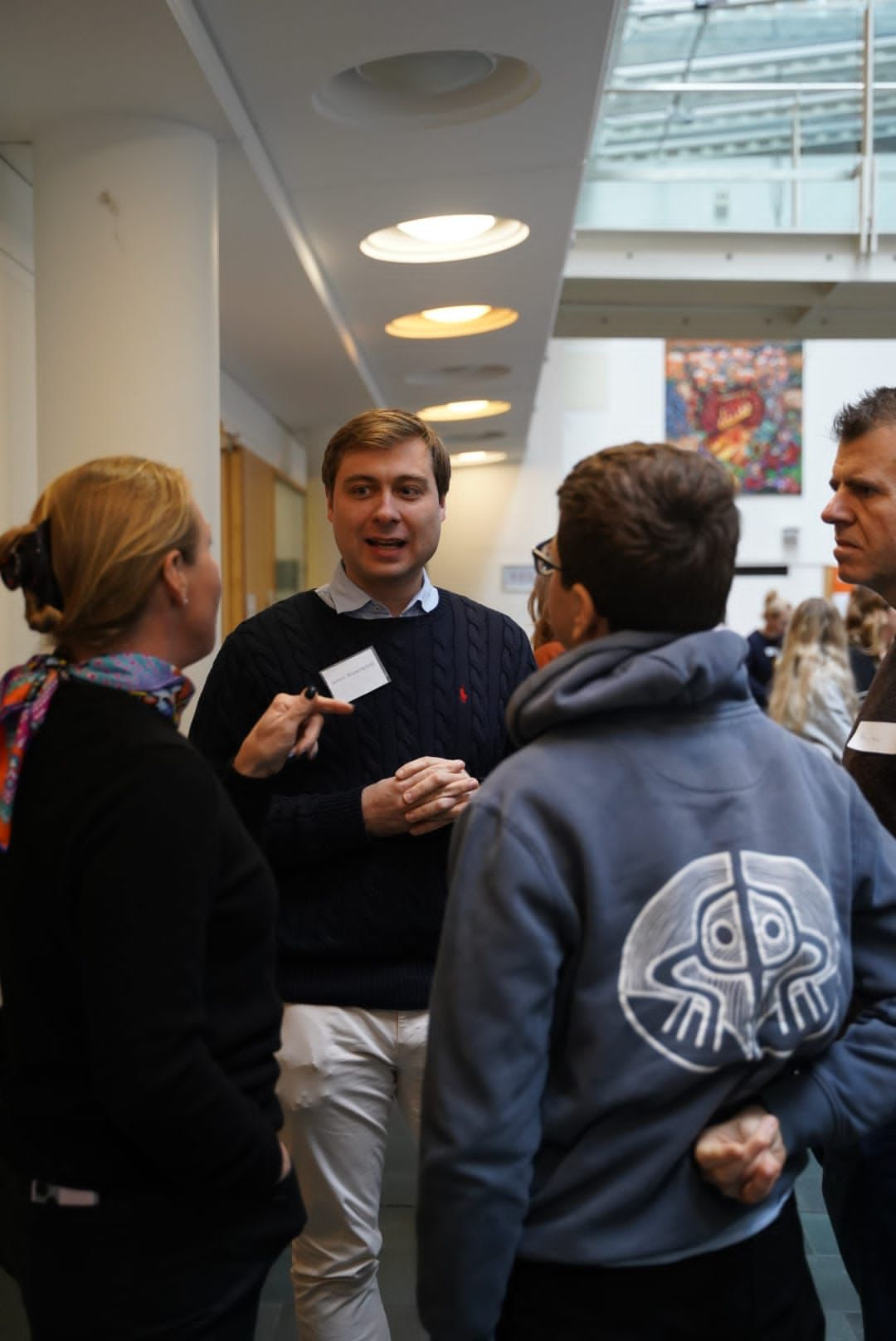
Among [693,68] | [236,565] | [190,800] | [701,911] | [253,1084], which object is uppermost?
[693,68]

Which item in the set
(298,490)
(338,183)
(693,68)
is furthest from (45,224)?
(298,490)

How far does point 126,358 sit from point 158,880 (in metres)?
2.80

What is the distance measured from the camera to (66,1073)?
1376 mm

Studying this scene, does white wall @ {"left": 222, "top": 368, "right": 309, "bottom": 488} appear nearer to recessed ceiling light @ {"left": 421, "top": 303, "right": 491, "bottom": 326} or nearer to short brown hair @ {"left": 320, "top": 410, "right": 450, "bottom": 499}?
recessed ceiling light @ {"left": 421, "top": 303, "right": 491, "bottom": 326}

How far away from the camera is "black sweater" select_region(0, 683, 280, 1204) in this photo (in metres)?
1.29

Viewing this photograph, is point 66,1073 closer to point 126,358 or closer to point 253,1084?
point 253,1084

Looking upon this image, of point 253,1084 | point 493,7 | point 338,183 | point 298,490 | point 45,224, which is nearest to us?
point 253,1084

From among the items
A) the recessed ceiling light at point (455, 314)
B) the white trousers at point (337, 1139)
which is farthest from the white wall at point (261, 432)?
the white trousers at point (337, 1139)

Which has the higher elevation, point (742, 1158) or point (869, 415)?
point (869, 415)

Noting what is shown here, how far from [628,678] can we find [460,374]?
8.26 m

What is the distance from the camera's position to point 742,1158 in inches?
52.0

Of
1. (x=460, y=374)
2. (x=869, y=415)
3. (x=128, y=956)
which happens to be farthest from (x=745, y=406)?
(x=128, y=956)

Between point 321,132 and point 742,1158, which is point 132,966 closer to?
point 742,1158

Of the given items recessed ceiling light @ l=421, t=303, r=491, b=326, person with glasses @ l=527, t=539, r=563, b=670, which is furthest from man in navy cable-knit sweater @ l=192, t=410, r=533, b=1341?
recessed ceiling light @ l=421, t=303, r=491, b=326
